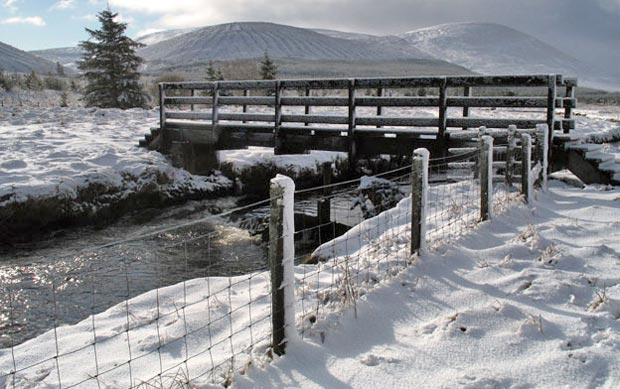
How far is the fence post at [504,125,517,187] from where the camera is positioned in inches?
354

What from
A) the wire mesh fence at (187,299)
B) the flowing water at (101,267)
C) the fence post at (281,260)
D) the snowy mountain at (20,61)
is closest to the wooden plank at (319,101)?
the wire mesh fence at (187,299)

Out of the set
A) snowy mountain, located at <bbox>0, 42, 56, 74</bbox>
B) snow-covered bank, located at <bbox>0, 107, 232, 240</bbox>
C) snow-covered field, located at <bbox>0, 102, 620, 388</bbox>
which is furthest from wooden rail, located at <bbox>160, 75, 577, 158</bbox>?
snowy mountain, located at <bbox>0, 42, 56, 74</bbox>

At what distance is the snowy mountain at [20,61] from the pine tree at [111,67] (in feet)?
403

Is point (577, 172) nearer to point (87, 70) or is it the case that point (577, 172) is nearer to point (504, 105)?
point (504, 105)

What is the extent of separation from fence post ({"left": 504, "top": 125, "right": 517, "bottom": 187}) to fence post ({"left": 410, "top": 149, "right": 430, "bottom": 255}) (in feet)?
12.7

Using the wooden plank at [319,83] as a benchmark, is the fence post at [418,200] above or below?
below

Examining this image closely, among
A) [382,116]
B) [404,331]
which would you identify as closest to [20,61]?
[382,116]

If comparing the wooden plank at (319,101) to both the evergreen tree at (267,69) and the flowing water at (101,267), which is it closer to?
the flowing water at (101,267)

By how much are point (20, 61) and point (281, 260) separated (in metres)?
179

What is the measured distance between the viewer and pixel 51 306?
7.02 m

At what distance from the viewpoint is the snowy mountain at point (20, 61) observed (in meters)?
144

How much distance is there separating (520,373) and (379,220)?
489cm

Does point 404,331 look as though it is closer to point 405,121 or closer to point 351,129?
point 405,121

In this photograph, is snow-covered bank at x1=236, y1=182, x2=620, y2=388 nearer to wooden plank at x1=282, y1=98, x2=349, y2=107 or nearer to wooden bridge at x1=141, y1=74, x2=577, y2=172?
wooden bridge at x1=141, y1=74, x2=577, y2=172
